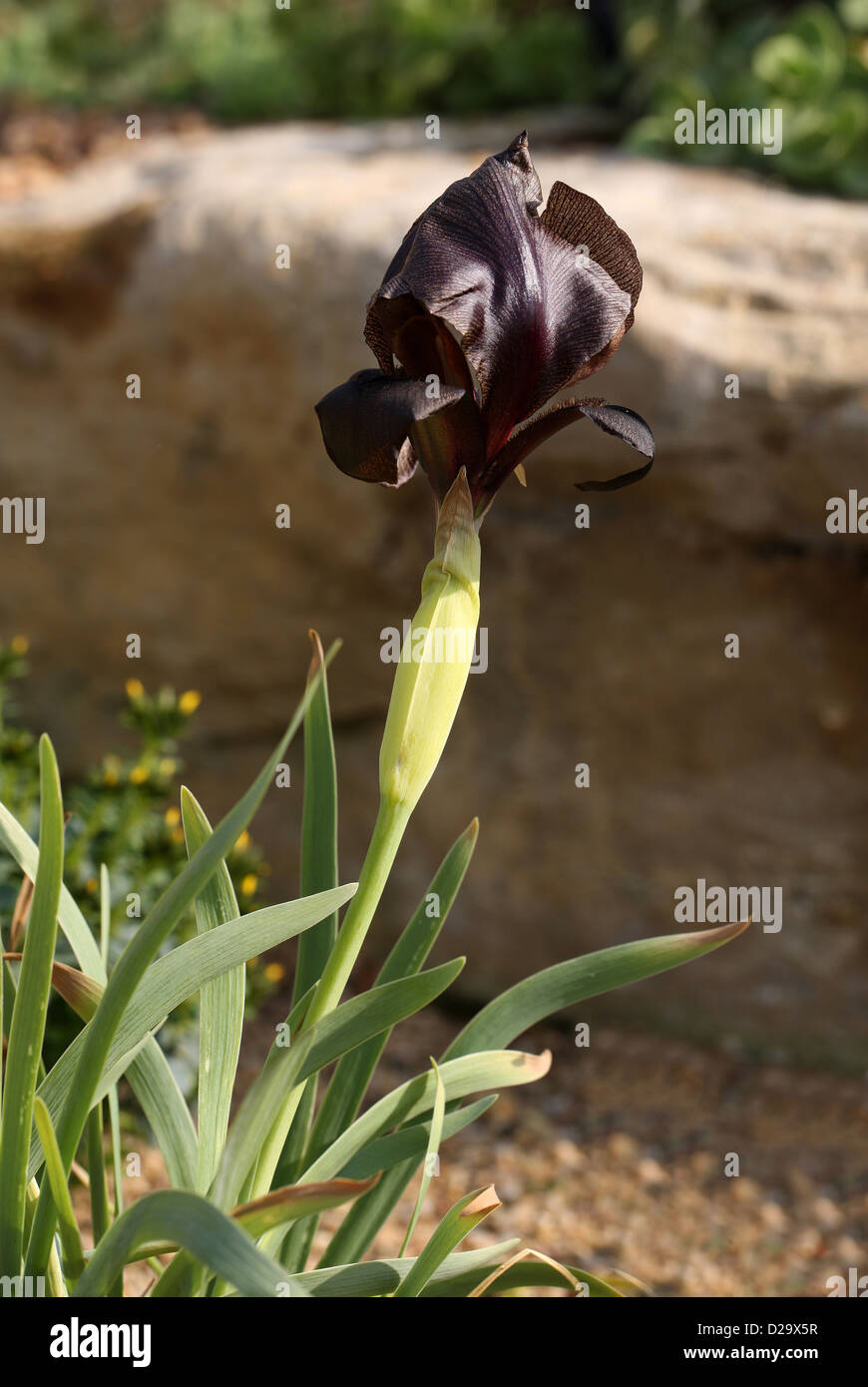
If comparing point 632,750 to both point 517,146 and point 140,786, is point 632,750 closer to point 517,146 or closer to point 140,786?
point 140,786

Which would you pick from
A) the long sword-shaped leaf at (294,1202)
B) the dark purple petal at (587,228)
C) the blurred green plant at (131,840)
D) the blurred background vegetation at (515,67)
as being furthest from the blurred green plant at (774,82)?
the long sword-shaped leaf at (294,1202)

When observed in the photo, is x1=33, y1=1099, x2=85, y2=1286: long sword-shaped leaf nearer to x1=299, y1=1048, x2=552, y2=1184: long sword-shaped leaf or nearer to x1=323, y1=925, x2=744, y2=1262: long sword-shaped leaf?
x1=299, y1=1048, x2=552, y2=1184: long sword-shaped leaf

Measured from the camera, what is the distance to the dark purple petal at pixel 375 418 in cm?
100

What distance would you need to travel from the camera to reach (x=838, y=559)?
282cm

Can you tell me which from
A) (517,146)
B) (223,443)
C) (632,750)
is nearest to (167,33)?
(223,443)

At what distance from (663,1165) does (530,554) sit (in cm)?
155

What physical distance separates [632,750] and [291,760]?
102 cm

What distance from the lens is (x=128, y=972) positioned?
3.28ft

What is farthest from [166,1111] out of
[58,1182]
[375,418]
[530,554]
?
[530,554]

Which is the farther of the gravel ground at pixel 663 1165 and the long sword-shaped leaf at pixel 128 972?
the gravel ground at pixel 663 1165

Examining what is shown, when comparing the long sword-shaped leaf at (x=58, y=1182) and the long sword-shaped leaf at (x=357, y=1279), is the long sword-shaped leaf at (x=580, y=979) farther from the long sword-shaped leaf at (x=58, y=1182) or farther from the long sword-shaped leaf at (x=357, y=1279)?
the long sword-shaped leaf at (x=58, y=1182)

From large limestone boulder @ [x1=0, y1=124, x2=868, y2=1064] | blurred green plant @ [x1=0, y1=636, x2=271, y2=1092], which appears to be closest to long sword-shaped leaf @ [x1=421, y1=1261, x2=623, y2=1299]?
blurred green plant @ [x1=0, y1=636, x2=271, y2=1092]

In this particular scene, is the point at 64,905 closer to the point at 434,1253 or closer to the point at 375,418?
the point at 434,1253

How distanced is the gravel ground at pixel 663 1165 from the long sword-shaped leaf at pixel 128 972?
1338 mm
